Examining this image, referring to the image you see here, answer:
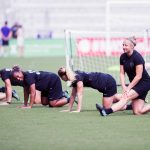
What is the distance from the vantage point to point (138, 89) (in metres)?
12.7

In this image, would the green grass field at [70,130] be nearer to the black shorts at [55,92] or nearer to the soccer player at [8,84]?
the black shorts at [55,92]

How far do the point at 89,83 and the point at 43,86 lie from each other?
49.4 inches

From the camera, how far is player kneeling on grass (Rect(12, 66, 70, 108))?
13555 millimetres

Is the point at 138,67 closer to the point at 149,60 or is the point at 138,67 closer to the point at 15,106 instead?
the point at 15,106

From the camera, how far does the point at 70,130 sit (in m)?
10.8

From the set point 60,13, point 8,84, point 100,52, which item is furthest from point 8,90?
point 60,13

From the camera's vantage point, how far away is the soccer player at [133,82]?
12516mm

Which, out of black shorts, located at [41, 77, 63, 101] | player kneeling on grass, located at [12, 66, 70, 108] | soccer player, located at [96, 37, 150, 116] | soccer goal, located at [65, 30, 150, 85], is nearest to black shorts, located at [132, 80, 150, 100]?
soccer player, located at [96, 37, 150, 116]

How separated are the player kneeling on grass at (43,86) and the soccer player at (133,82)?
156 centimetres

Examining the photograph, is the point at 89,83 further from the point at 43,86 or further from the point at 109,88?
the point at 43,86

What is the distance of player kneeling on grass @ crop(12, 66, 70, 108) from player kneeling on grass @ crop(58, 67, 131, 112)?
0.86 metres

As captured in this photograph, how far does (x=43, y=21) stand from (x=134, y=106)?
32353mm

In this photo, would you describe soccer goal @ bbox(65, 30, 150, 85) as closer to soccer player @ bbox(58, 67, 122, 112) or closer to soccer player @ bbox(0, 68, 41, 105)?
soccer player @ bbox(0, 68, 41, 105)

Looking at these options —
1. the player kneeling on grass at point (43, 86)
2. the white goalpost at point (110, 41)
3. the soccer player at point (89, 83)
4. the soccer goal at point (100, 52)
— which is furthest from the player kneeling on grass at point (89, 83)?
the soccer goal at point (100, 52)
